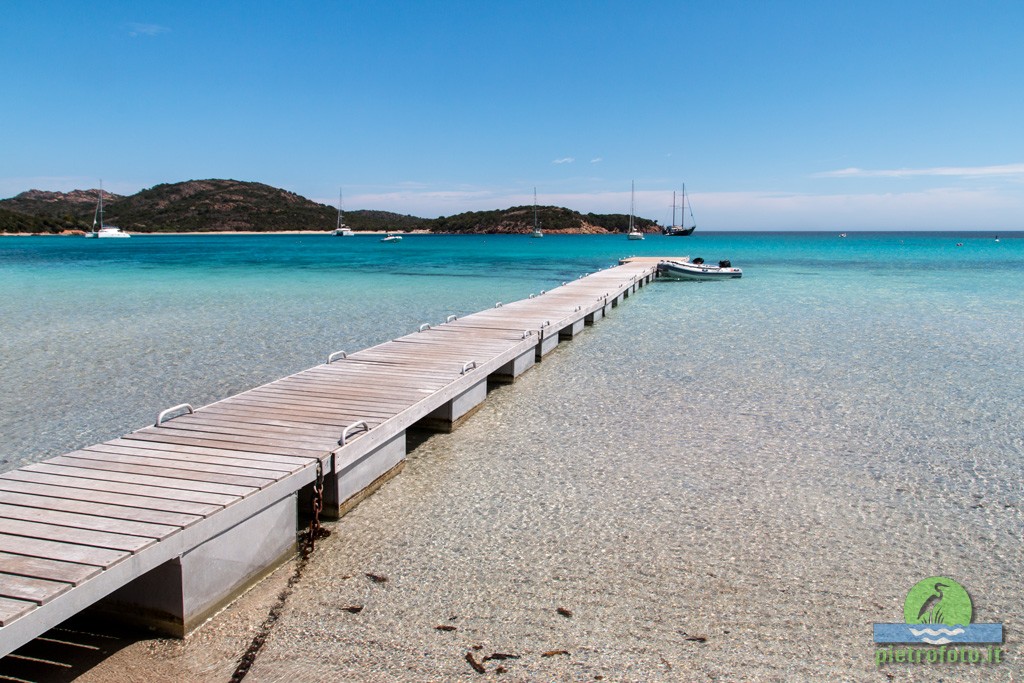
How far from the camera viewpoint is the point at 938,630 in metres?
3.48

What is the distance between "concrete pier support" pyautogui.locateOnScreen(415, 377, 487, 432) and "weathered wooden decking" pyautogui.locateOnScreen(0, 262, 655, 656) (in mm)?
18

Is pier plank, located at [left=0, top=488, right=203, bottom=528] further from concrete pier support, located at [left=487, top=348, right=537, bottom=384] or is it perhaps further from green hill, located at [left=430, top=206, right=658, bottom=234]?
green hill, located at [left=430, top=206, right=658, bottom=234]

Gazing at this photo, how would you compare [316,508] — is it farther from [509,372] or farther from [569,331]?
[569,331]

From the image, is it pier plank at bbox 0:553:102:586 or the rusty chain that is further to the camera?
the rusty chain

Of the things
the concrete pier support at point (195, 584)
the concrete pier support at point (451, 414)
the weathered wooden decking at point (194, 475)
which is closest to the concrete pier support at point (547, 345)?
the weathered wooden decking at point (194, 475)

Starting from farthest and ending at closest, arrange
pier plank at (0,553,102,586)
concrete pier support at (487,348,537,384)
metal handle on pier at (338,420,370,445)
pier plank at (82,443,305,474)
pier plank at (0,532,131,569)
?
1. concrete pier support at (487,348,537,384)
2. metal handle on pier at (338,420,370,445)
3. pier plank at (82,443,305,474)
4. pier plank at (0,532,131,569)
5. pier plank at (0,553,102,586)

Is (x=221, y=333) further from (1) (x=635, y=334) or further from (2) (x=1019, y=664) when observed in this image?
(2) (x=1019, y=664)

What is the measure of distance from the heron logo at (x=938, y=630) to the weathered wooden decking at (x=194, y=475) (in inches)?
124

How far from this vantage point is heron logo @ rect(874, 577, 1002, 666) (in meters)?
3.26

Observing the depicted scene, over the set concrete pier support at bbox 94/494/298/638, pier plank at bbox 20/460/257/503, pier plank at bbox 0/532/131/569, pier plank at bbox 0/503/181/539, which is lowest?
concrete pier support at bbox 94/494/298/638

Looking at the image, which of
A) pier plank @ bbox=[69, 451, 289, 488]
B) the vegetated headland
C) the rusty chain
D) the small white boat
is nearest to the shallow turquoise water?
pier plank @ bbox=[69, 451, 289, 488]

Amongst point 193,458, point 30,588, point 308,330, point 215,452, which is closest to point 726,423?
point 215,452

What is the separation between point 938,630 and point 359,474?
3.48m

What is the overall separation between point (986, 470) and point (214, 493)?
583cm
